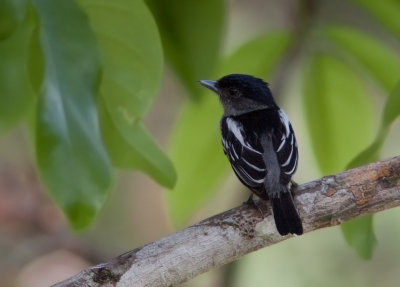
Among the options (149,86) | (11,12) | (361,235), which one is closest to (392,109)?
(361,235)

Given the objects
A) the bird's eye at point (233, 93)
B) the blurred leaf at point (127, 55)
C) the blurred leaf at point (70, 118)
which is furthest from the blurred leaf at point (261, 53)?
the blurred leaf at point (70, 118)

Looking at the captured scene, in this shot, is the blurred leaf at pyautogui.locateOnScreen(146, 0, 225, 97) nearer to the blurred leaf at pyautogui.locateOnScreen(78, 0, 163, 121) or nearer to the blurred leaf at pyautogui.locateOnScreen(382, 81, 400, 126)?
the blurred leaf at pyautogui.locateOnScreen(78, 0, 163, 121)

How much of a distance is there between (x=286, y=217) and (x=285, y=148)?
749mm

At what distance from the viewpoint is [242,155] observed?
3297 millimetres

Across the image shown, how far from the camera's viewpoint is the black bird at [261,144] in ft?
9.62

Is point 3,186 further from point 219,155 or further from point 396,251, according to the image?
point 396,251

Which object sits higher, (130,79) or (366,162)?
(130,79)

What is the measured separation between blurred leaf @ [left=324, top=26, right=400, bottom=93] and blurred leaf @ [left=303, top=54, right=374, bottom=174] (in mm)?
158

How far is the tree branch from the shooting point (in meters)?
2.47

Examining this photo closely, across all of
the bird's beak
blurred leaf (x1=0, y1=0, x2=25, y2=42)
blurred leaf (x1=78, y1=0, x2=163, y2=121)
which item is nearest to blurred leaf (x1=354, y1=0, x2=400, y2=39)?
blurred leaf (x1=78, y1=0, x2=163, y2=121)

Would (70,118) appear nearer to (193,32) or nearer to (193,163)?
(193,32)

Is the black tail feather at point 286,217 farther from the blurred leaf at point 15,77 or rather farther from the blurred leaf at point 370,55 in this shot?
the blurred leaf at point 15,77

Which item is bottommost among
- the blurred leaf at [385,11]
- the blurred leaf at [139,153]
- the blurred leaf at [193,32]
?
the blurred leaf at [139,153]

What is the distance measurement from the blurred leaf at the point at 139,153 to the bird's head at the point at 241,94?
1.28 m
